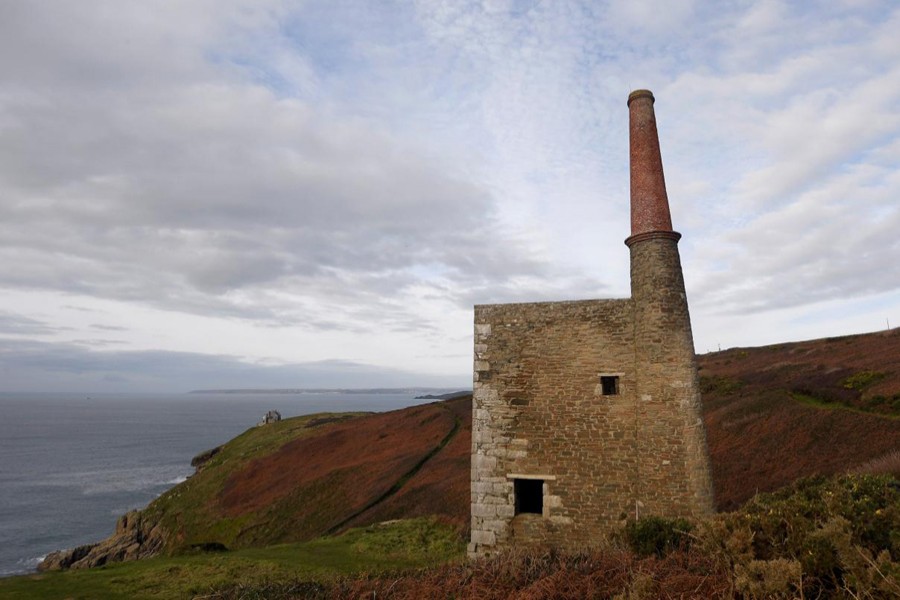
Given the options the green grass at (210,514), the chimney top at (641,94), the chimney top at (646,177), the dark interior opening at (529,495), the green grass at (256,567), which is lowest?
the green grass at (210,514)

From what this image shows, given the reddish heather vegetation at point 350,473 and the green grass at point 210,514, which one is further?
the green grass at point 210,514

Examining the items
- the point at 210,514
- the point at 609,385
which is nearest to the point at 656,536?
the point at 609,385

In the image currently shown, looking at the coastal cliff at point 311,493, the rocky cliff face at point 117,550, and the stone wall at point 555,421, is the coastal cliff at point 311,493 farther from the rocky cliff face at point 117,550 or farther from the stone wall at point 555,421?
the stone wall at point 555,421

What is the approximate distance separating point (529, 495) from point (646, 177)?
384 inches

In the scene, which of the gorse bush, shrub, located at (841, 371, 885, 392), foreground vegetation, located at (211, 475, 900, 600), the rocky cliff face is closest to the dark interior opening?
foreground vegetation, located at (211, 475, 900, 600)

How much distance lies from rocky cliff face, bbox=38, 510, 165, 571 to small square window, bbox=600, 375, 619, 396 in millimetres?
31806

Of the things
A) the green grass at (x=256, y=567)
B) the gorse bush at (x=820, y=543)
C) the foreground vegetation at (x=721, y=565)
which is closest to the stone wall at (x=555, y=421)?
the green grass at (x=256, y=567)

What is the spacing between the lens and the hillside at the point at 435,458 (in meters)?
20.9

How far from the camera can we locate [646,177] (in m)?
14.4

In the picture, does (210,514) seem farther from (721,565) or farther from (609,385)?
(721,565)

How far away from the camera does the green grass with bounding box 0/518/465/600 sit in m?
13.3

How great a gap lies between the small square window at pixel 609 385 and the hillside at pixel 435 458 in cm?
771

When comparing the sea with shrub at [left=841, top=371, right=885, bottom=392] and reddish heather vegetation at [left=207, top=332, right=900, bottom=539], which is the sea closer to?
reddish heather vegetation at [left=207, top=332, right=900, bottom=539]

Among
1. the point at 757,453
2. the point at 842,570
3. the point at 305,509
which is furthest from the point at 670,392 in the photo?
the point at 305,509
